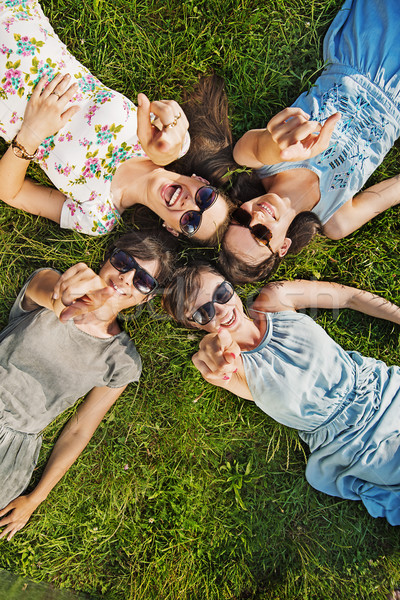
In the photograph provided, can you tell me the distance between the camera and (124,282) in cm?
290

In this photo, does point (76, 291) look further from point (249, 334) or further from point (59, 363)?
point (249, 334)

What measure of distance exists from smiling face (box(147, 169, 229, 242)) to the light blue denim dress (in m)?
0.60

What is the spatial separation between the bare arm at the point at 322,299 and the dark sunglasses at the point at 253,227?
0.58 meters

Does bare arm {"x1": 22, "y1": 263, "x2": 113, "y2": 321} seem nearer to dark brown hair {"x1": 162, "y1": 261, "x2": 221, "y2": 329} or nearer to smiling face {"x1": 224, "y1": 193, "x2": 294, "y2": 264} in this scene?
dark brown hair {"x1": 162, "y1": 261, "x2": 221, "y2": 329}

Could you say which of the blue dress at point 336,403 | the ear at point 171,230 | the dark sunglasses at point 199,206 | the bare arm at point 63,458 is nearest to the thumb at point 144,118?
the dark sunglasses at point 199,206

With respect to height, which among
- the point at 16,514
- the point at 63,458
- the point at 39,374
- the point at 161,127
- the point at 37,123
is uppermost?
the point at 161,127

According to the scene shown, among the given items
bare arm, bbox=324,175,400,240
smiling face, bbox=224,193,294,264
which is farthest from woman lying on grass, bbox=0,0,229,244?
bare arm, bbox=324,175,400,240

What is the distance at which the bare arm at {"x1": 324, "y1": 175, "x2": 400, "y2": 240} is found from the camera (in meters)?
3.21

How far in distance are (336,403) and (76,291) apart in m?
1.95

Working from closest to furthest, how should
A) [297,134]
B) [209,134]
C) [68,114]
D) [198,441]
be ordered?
[297,134], [68,114], [209,134], [198,441]

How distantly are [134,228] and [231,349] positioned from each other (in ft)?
4.38

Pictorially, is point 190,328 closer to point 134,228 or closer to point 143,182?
point 134,228

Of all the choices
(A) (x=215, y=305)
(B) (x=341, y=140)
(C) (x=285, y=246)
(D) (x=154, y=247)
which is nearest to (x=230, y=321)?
(A) (x=215, y=305)

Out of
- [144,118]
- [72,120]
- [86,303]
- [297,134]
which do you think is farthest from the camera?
[72,120]
